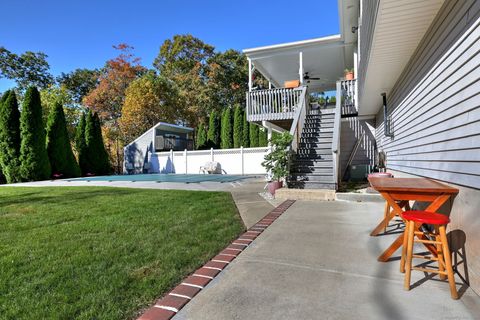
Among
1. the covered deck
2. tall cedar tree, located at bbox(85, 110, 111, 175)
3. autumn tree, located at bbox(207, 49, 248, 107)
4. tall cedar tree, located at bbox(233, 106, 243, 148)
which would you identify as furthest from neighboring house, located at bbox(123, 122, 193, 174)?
the covered deck

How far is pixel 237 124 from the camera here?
1803 cm

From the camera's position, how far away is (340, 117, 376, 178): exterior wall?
→ 928 cm

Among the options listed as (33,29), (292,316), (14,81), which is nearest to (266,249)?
(292,316)

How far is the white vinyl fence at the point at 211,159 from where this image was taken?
566 inches

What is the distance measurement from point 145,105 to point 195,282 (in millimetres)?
18886

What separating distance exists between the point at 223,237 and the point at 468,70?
2.83 metres

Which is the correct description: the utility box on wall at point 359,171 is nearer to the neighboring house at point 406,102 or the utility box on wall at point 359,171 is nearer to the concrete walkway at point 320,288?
the neighboring house at point 406,102

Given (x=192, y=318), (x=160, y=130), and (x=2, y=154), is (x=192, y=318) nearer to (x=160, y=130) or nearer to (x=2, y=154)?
(x=2, y=154)

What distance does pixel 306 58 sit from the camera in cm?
1028

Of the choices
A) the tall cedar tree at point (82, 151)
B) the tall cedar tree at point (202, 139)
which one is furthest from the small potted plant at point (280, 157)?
the tall cedar tree at point (82, 151)

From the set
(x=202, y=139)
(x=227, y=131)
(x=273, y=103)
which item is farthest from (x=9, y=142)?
(x=273, y=103)

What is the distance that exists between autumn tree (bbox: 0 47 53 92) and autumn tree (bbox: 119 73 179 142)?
935 cm

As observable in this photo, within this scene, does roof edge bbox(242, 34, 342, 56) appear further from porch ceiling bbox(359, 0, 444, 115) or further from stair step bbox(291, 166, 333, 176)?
stair step bbox(291, 166, 333, 176)

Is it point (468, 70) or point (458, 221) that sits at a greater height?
point (468, 70)
